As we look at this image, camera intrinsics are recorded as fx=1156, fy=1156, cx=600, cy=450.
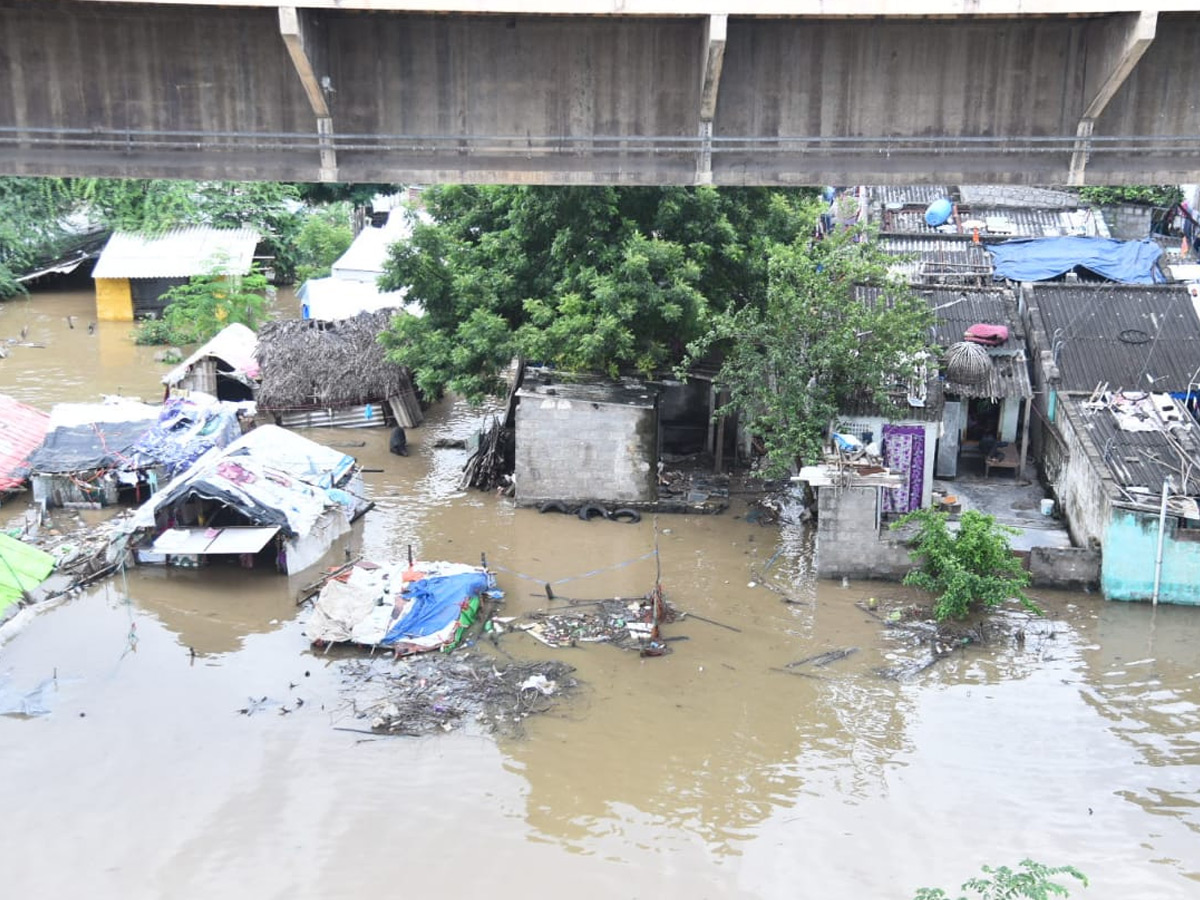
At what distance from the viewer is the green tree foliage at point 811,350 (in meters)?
16.1

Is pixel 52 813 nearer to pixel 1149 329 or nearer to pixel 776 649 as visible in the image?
pixel 776 649

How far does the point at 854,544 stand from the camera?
1547 centimetres

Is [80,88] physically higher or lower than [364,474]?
higher

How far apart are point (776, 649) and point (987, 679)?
95.4 inches

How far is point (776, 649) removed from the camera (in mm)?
13922

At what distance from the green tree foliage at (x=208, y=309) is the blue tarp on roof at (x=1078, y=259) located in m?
16.6

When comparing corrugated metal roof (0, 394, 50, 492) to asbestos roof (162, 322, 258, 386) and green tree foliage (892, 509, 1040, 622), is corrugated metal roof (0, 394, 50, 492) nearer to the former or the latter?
asbestos roof (162, 322, 258, 386)

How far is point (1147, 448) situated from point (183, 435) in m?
14.6

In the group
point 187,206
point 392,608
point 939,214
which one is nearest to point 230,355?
point 187,206

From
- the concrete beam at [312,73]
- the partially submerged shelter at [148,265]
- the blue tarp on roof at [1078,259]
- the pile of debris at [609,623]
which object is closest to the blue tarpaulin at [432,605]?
the pile of debris at [609,623]

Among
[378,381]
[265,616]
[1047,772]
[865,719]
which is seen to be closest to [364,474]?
[378,381]

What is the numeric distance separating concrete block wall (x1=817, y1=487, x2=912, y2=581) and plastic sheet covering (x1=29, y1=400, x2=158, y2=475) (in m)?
10.9

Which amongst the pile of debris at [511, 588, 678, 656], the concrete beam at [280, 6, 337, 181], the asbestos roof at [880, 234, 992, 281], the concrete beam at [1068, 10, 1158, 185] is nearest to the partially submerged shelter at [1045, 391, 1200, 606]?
the concrete beam at [1068, 10, 1158, 185]

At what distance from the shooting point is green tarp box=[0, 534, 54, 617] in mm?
14367
